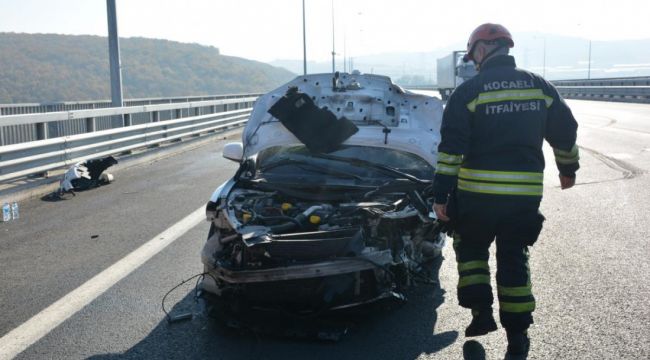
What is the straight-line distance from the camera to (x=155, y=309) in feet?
15.0

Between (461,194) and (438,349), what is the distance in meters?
0.91

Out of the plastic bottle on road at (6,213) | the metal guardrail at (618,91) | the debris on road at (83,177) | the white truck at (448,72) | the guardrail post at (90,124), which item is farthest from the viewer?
the white truck at (448,72)

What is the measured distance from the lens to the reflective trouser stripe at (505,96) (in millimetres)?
3826

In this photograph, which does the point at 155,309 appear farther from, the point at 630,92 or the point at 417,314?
the point at 630,92

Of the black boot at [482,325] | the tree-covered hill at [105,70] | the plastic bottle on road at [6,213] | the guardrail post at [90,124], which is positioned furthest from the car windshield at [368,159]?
the tree-covered hill at [105,70]

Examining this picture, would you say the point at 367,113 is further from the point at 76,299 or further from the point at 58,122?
the point at 58,122

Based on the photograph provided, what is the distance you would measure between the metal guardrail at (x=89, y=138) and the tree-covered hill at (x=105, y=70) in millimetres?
59860

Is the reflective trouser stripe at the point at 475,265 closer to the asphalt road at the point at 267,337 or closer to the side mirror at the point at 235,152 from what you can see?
the asphalt road at the point at 267,337

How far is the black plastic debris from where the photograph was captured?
539 centimetres

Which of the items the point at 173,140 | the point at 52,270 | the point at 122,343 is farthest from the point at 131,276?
the point at 173,140

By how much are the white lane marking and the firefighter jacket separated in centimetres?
258

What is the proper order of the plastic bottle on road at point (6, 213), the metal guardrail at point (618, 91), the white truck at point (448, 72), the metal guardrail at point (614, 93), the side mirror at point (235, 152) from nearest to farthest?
the side mirror at point (235, 152)
the plastic bottle on road at point (6, 213)
the metal guardrail at point (614, 93)
the metal guardrail at point (618, 91)
the white truck at point (448, 72)

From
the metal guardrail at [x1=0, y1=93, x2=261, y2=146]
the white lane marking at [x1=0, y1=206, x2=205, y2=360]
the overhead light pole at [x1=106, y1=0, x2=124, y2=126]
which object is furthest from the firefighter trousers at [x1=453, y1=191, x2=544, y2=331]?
the overhead light pole at [x1=106, y1=0, x2=124, y2=126]

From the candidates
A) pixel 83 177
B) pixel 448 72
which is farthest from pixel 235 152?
pixel 448 72
